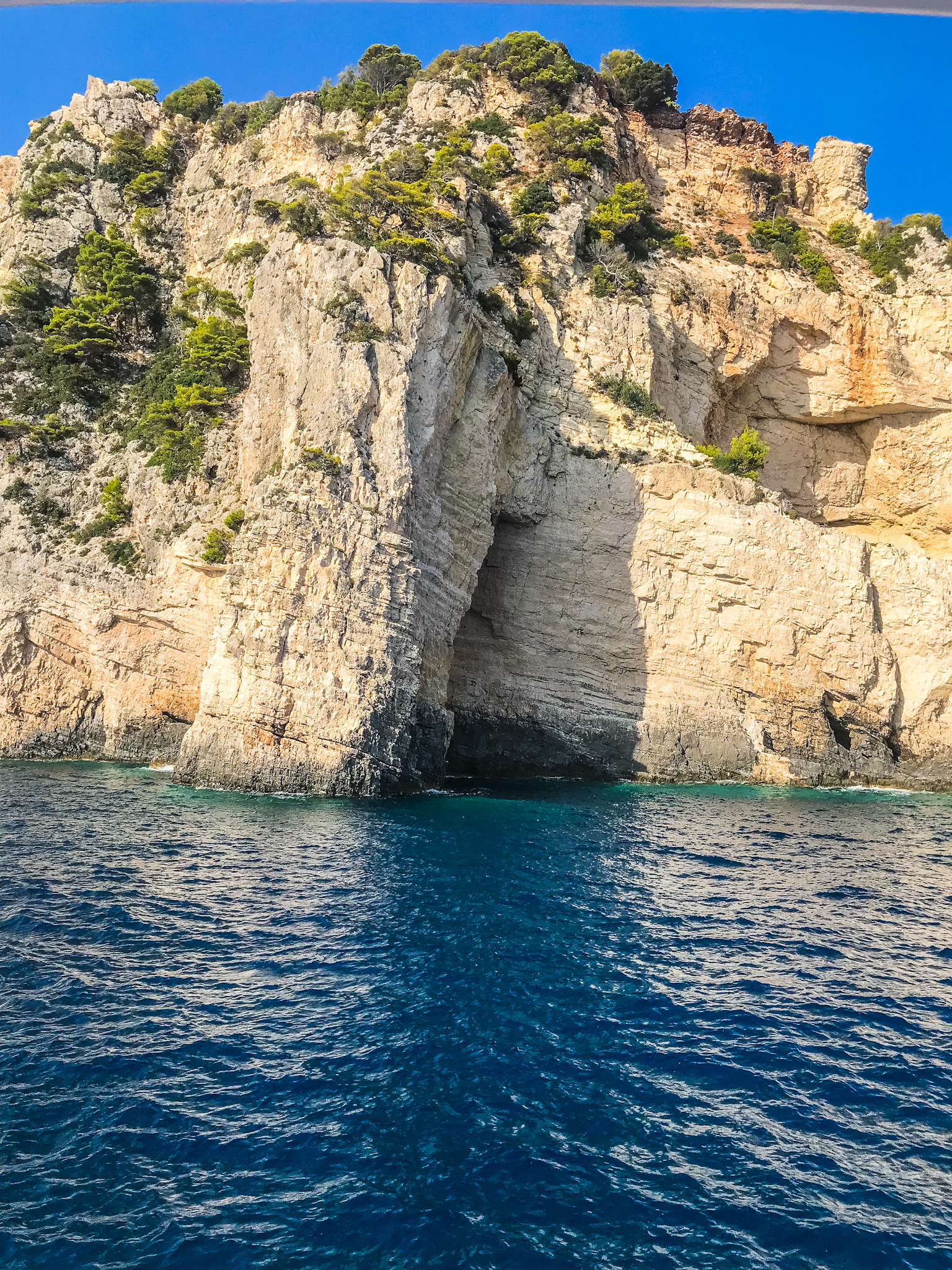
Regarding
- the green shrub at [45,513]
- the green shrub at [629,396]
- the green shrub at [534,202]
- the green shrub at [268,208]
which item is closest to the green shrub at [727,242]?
the green shrub at [534,202]

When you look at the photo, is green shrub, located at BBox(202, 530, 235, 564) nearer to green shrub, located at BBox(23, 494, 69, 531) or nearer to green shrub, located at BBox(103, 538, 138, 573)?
green shrub, located at BBox(103, 538, 138, 573)

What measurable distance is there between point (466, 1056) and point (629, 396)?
112ft

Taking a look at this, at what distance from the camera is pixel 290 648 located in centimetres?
2889

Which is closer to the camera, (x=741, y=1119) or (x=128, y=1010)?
(x=741, y=1119)

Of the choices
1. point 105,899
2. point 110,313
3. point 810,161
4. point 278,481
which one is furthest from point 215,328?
point 810,161

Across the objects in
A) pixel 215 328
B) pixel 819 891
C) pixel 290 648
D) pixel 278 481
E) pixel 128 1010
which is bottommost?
pixel 128 1010

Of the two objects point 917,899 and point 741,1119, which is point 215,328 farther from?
point 741,1119

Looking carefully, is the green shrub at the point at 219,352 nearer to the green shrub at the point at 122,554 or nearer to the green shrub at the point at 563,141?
the green shrub at the point at 122,554

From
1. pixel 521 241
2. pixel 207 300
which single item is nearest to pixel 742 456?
pixel 521 241

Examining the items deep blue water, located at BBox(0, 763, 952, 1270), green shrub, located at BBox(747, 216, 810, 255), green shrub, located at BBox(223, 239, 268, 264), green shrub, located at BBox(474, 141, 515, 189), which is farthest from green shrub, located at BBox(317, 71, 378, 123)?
deep blue water, located at BBox(0, 763, 952, 1270)

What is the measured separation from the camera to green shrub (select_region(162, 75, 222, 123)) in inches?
2056

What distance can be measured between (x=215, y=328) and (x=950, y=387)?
3741cm

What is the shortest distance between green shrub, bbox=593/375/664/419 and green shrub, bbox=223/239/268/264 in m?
17.6

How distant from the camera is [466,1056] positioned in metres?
11.3
